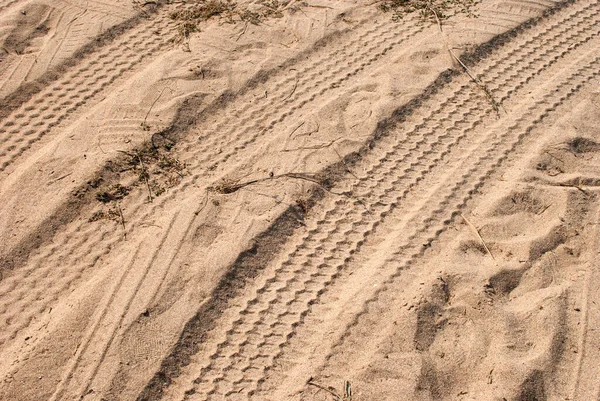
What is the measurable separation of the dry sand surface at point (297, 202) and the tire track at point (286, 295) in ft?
0.04

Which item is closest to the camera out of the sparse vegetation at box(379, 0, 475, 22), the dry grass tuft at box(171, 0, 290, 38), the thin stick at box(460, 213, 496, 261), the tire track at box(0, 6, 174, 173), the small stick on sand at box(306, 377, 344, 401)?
the small stick on sand at box(306, 377, 344, 401)

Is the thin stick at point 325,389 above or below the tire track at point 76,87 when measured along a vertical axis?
below

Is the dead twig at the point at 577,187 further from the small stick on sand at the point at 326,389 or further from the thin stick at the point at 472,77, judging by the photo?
the small stick on sand at the point at 326,389

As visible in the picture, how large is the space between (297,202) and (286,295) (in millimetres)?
657

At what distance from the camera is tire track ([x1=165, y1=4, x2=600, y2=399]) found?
9.23 feet

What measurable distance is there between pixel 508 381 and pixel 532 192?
1329mm

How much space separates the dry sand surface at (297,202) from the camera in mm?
2838

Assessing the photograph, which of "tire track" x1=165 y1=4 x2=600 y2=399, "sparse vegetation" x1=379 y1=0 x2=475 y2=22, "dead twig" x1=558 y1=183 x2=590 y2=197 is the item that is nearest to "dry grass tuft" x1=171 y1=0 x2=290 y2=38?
"sparse vegetation" x1=379 y1=0 x2=475 y2=22

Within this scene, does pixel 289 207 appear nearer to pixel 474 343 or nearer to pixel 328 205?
pixel 328 205

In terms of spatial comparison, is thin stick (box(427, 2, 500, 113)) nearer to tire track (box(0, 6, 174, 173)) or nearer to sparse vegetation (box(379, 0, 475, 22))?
sparse vegetation (box(379, 0, 475, 22))

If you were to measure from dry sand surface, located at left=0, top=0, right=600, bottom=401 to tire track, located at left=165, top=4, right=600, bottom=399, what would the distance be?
1 cm

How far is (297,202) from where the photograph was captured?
11.2 ft

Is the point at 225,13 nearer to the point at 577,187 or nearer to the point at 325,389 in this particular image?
the point at 577,187

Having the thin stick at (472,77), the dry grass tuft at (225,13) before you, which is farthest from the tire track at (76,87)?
the thin stick at (472,77)
